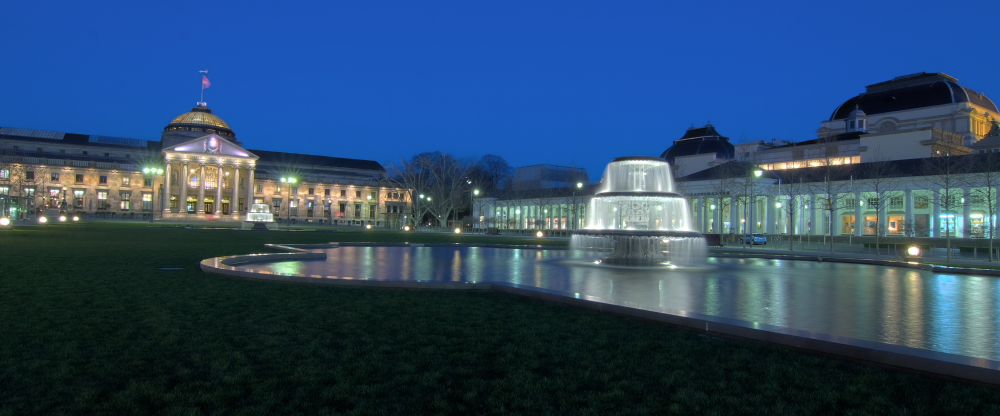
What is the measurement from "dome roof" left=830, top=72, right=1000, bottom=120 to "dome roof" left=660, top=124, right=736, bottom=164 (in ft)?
53.6

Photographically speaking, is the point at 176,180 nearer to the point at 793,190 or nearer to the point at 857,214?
the point at 793,190

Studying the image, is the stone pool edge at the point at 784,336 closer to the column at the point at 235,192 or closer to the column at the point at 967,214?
the column at the point at 967,214

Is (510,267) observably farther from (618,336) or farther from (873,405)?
(873,405)

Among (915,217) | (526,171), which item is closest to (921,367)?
(915,217)

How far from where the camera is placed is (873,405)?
4.75 meters

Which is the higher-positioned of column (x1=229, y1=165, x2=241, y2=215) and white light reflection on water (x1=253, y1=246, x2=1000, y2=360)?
column (x1=229, y1=165, x2=241, y2=215)

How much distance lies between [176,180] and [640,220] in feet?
327

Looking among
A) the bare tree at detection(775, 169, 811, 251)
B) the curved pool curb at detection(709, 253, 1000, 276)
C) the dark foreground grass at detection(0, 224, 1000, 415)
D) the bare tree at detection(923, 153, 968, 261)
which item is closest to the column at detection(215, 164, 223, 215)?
the bare tree at detection(775, 169, 811, 251)

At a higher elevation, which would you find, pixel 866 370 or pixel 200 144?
pixel 200 144

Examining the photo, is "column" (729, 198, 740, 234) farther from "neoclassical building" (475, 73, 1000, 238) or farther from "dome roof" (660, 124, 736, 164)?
"dome roof" (660, 124, 736, 164)

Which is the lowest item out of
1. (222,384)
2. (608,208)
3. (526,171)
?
(222,384)

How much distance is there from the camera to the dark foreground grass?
4.69m

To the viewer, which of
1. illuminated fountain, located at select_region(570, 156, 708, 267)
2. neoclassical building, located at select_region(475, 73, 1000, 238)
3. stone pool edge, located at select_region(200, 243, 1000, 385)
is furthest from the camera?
neoclassical building, located at select_region(475, 73, 1000, 238)

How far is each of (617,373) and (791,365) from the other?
5.74 feet
